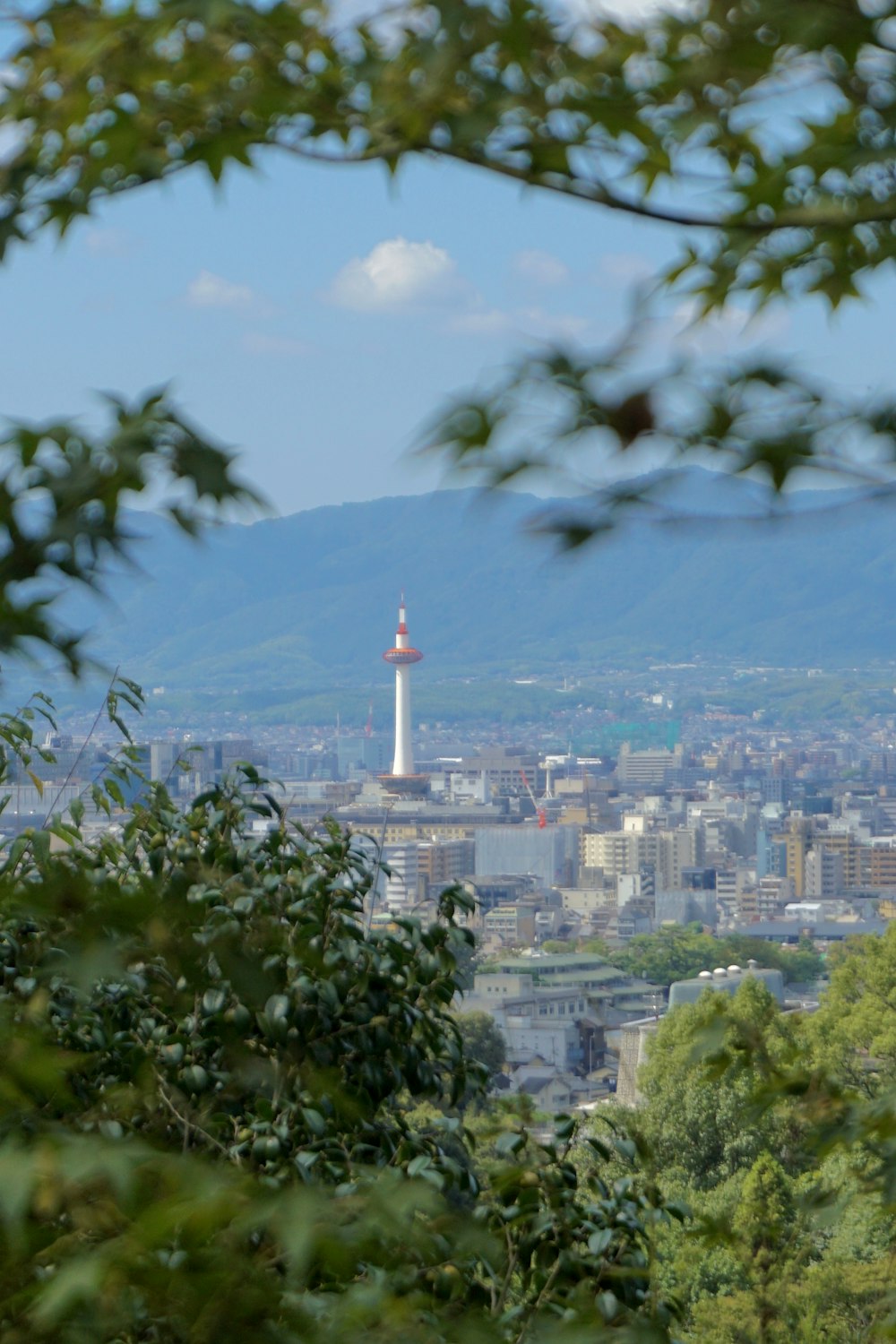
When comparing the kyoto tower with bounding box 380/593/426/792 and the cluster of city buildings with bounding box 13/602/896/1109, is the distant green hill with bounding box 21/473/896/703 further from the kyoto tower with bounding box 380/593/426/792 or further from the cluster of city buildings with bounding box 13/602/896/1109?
the kyoto tower with bounding box 380/593/426/792

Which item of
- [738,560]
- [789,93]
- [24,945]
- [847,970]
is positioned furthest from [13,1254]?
[738,560]

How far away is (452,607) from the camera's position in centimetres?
6712

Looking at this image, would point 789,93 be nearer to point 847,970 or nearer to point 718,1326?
point 718,1326

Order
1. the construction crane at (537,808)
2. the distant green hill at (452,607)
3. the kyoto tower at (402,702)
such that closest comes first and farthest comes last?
the construction crane at (537,808) → the kyoto tower at (402,702) → the distant green hill at (452,607)

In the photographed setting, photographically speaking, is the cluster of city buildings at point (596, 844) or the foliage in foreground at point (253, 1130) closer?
the foliage in foreground at point (253, 1130)

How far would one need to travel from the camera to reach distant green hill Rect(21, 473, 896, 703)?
165 ft

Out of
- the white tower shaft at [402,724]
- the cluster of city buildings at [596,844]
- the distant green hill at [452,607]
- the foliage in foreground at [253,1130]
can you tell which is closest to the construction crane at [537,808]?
the cluster of city buildings at [596,844]

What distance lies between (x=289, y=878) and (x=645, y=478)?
1587 millimetres

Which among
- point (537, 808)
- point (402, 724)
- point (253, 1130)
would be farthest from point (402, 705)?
point (253, 1130)

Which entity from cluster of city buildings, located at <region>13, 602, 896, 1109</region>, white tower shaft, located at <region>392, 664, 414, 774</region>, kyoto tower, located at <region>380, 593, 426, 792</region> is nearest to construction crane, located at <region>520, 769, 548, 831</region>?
cluster of city buildings, located at <region>13, 602, 896, 1109</region>

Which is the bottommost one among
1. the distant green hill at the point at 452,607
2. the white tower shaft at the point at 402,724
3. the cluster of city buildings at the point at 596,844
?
the cluster of city buildings at the point at 596,844

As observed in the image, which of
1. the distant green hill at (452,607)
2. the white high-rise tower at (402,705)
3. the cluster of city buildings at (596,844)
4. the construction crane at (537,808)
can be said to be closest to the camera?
the cluster of city buildings at (596,844)

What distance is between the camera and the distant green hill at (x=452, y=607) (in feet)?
165

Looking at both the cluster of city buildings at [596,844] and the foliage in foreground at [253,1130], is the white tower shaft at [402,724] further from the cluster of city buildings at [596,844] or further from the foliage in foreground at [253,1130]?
the foliage in foreground at [253,1130]
